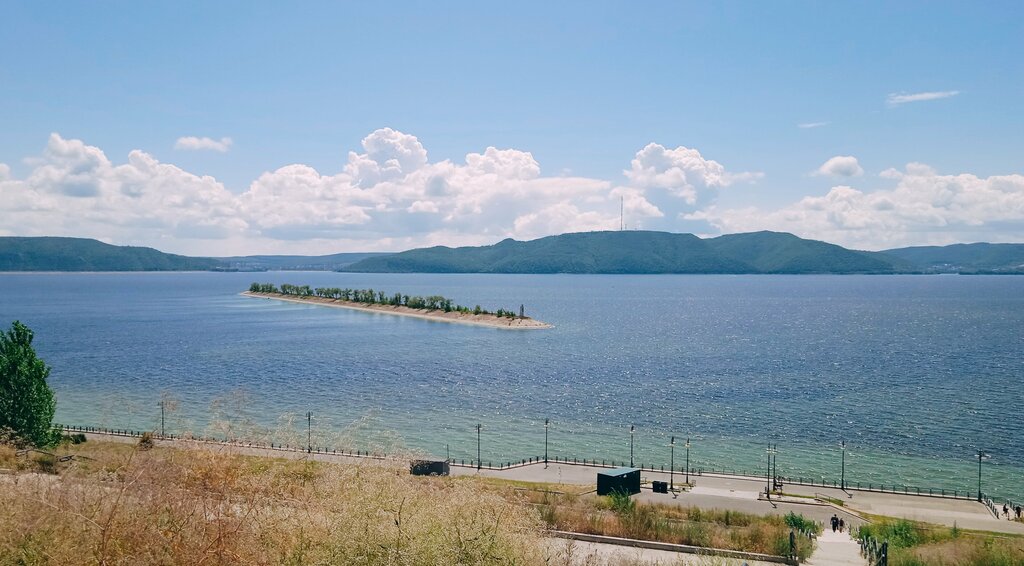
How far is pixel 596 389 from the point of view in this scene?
3327 inches

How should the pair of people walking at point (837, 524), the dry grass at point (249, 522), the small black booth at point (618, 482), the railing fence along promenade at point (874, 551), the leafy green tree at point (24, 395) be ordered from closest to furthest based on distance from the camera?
the dry grass at point (249, 522) < the railing fence along promenade at point (874, 551) < the pair of people walking at point (837, 524) < the small black booth at point (618, 482) < the leafy green tree at point (24, 395)

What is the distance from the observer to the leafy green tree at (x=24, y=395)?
43094 millimetres

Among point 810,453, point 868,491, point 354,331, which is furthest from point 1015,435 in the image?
point 354,331

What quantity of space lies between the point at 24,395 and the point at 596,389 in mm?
56578

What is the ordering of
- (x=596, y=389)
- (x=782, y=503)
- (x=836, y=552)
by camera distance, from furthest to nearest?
1. (x=596, y=389)
2. (x=782, y=503)
3. (x=836, y=552)

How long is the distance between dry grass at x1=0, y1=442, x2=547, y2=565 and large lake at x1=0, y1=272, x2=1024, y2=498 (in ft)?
10.1

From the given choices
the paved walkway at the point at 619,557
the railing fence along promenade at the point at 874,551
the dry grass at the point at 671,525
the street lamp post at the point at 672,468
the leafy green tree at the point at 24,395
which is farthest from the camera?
the street lamp post at the point at 672,468

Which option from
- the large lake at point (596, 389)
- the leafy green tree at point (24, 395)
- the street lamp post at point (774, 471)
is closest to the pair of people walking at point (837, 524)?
the street lamp post at point (774, 471)

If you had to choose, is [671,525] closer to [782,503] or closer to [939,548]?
[939,548]

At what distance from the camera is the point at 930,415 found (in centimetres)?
7081

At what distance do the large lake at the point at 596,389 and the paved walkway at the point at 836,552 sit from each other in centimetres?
1594

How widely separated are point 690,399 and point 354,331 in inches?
3397

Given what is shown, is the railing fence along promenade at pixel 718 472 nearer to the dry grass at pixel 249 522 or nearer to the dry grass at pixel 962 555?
the dry grass at pixel 962 555

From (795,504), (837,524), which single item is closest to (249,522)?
(837,524)
